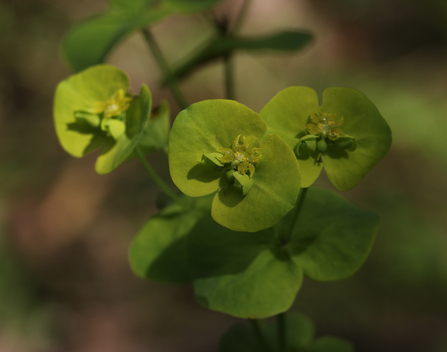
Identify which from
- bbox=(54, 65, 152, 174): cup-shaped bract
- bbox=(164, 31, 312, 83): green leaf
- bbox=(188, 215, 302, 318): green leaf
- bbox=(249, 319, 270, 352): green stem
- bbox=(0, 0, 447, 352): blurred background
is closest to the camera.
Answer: bbox=(188, 215, 302, 318): green leaf

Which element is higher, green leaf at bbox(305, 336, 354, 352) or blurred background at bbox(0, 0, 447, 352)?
green leaf at bbox(305, 336, 354, 352)

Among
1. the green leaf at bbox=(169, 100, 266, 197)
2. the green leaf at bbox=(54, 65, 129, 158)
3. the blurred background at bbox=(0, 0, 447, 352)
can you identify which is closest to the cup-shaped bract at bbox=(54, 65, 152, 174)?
the green leaf at bbox=(54, 65, 129, 158)

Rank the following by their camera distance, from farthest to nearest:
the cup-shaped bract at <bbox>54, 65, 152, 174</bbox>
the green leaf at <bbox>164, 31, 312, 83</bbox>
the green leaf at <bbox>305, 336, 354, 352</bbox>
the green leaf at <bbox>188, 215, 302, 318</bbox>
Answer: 1. the green leaf at <bbox>164, 31, 312, 83</bbox>
2. the green leaf at <bbox>305, 336, 354, 352</bbox>
3. the cup-shaped bract at <bbox>54, 65, 152, 174</bbox>
4. the green leaf at <bbox>188, 215, 302, 318</bbox>

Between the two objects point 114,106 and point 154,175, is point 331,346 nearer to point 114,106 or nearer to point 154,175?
point 154,175

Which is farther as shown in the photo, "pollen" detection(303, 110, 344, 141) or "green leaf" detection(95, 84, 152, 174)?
"green leaf" detection(95, 84, 152, 174)

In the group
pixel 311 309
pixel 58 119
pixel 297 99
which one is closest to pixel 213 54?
pixel 58 119

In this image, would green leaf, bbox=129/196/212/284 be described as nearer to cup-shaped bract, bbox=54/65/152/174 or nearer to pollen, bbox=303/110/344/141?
cup-shaped bract, bbox=54/65/152/174

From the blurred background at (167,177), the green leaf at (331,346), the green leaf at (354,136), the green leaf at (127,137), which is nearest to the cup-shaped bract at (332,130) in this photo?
the green leaf at (354,136)
